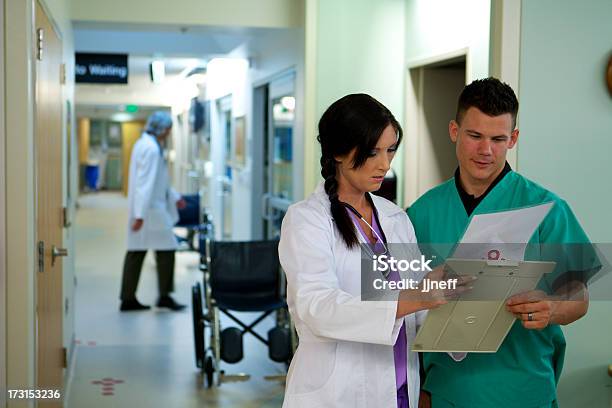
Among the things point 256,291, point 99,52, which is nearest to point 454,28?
point 256,291

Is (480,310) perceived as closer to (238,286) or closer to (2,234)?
(2,234)

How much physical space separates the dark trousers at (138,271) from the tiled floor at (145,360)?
0.24 meters

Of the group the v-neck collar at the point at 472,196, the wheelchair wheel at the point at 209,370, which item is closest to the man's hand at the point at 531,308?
the v-neck collar at the point at 472,196

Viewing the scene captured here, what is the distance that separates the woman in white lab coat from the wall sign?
25.9 feet

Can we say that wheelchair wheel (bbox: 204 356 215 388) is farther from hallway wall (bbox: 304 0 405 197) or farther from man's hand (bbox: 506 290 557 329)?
man's hand (bbox: 506 290 557 329)

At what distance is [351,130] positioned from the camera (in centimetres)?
205

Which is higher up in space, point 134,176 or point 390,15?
point 390,15

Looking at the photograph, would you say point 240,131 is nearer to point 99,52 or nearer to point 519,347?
point 99,52

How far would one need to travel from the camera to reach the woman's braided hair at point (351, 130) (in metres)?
2.04

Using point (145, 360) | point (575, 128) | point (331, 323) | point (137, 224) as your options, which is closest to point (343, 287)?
point (331, 323)

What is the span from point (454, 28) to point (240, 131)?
14.5ft

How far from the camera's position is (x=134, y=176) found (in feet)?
25.1

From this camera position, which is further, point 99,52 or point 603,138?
point 99,52

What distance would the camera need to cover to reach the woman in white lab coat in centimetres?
196
